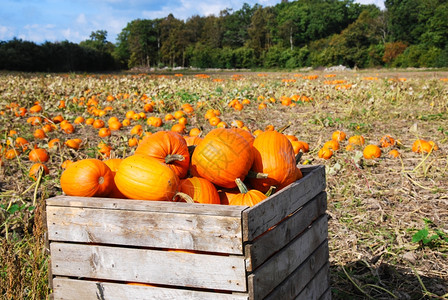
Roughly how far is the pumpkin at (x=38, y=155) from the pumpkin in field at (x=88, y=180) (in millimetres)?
3408

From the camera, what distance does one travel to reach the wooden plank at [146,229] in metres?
1.56

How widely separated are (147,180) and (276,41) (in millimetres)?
83011

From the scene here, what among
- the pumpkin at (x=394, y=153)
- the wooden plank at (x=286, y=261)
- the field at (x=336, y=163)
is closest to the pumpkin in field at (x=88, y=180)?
the field at (x=336, y=163)

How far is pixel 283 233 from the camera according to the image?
70.9 inches

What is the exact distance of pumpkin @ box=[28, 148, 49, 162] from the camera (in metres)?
5.08

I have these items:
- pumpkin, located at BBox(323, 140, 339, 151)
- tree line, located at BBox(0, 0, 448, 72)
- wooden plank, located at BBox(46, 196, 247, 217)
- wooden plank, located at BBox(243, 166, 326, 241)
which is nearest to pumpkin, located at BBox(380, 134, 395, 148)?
pumpkin, located at BBox(323, 140, 339, 151)

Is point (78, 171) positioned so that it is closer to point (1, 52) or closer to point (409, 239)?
point (409, 239)

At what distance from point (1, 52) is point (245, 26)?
64063 millimetres

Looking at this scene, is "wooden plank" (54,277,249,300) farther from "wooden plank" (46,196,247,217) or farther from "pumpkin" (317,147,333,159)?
"pumpkin" (317,147,333,159)

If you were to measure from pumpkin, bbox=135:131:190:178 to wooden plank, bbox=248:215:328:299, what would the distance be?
26.3 inches

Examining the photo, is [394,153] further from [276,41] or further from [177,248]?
[276,41]

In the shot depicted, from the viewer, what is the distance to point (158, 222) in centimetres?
167

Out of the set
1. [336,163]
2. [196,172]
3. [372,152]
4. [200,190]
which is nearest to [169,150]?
[196,172]

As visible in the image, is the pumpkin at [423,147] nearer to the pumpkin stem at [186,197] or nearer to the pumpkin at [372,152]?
the pumpkin at [372,152]
